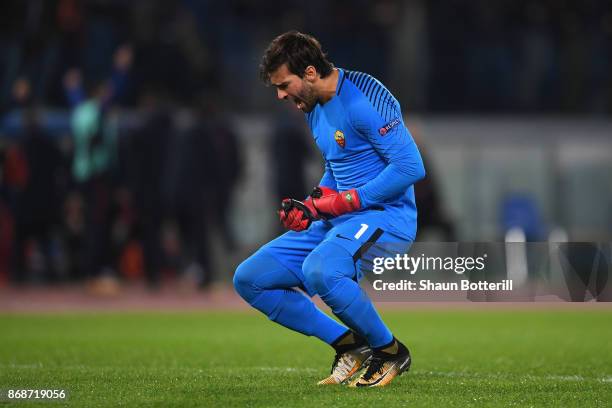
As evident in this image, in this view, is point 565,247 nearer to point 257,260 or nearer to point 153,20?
point 257,260

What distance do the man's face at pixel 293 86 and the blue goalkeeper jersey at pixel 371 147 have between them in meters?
0.11

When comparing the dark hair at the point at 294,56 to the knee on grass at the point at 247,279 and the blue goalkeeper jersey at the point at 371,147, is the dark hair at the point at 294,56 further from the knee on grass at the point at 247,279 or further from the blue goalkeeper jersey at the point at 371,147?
the knee on grass at the point at 247,279

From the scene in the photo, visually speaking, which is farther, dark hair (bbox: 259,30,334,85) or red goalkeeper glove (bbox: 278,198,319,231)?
red goalkeeper glove (bbox: 278,198,319,231)

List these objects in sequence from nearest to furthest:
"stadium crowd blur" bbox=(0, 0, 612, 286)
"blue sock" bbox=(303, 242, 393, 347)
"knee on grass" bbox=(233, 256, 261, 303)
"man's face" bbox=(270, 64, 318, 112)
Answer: "blue sock" bbox=(303, 242, 393, 347)
"man's face" bbox=(270, 64, 318, 112)
"knee on grass" bbox=(233, 256, 261, 303)
"stadium crowd blur" bbox=(0, 0, 612, 286)

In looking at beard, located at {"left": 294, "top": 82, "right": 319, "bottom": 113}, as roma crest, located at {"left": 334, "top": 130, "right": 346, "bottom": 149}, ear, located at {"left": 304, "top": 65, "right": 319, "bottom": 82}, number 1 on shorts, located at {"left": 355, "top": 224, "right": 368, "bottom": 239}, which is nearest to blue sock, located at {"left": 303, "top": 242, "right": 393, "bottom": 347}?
number 1 on shorts, located at {"left": 355, "top": 224, "right": 368, "bottom": 239}

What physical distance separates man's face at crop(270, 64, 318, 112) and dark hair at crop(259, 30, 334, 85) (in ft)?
0.08

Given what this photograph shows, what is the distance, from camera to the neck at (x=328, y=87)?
7141 mm

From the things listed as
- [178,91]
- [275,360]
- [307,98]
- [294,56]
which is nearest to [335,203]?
[307,98]

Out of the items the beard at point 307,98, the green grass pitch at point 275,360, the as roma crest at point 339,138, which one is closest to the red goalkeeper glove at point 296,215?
the as roma crest at point 339,138

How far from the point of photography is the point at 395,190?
707 cm

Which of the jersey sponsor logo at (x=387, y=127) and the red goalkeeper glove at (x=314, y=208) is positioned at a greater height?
the jersey sponsor logo at (x=387, y=127)

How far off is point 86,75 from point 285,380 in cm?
→ 1616

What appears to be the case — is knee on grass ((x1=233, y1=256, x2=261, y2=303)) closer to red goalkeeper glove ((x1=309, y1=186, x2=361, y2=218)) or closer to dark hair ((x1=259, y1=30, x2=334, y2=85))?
red goalkeeper glove ((x1=309, y1=186, x2=361, y2=218))

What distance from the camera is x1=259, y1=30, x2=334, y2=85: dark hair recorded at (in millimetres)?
7027
